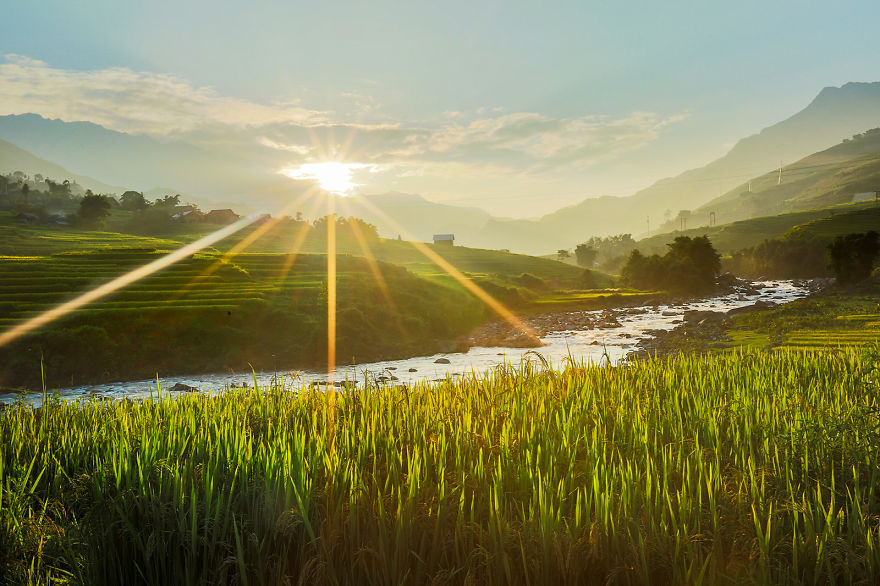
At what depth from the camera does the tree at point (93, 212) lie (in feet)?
356

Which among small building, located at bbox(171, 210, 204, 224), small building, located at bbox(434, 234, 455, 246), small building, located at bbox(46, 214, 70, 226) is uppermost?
small building, located at bbox(171, 210, 204, 224)

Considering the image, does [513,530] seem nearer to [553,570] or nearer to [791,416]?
[553,570]

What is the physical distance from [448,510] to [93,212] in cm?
13225

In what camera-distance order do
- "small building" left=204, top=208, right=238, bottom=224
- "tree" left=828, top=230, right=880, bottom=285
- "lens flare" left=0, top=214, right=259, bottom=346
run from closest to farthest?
1. "lens flare" left=0, top=214, right=259, bottom=346
2. "tree" left=828, top=230, right=880, bottom=285
3. "small building" left=204, top=208, right=238, bottom=224

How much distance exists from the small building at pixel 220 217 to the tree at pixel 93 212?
3087cm

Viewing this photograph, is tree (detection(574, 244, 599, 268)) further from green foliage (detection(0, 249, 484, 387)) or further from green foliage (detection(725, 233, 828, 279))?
green foliage (detection(0, 249, 484, 387))

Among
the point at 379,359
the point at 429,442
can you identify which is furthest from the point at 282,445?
the point at 379,359

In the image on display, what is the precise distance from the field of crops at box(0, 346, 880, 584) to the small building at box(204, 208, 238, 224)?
152 m

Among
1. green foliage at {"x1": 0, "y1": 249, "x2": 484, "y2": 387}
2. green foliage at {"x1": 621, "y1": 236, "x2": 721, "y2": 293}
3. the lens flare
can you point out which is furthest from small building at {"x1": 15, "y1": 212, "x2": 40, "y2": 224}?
green foliage at {"x1": 621, "y1": 236, "x2": 721, "y2": 293}

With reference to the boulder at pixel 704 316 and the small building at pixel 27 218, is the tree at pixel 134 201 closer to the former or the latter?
the small building at pixel 27 218

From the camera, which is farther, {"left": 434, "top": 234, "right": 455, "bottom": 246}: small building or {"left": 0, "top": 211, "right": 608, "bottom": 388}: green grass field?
{"left": 434, "top": 234, "right": 455, "bottom": 246}: small building

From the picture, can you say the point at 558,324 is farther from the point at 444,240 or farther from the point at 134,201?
the point at 134,201

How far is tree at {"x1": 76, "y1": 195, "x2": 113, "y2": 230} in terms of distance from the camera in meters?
109

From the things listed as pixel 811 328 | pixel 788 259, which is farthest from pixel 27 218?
pixel 788 259
